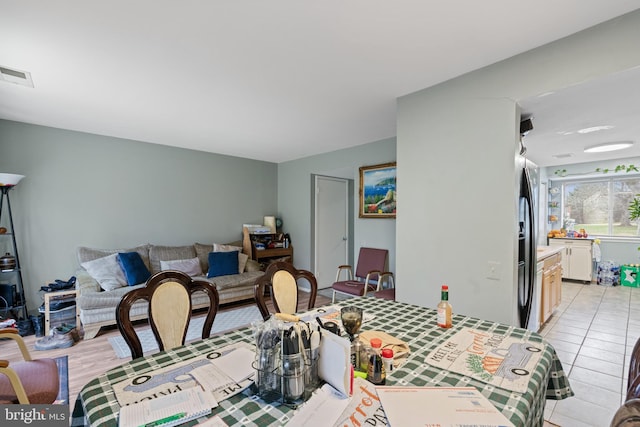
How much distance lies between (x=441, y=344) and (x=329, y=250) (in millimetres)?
4185

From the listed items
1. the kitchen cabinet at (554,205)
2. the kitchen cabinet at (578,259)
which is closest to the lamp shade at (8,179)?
the kitchen cabinet at (578,259)

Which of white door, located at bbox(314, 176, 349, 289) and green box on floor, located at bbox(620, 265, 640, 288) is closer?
green box on floor, located at bbox(620, 265, 640, 288)

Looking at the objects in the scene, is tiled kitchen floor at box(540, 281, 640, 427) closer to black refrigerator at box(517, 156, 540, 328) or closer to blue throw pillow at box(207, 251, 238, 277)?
black refrigerator at box(517, 156, 540, 328)

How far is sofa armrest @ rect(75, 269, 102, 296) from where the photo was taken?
325 centimetres

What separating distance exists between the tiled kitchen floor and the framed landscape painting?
2.26 metres

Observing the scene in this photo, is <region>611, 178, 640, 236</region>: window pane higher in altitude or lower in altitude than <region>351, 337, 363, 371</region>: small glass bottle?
higher

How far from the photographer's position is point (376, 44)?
180cm

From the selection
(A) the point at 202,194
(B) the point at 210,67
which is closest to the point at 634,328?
(B) the point at 210,67

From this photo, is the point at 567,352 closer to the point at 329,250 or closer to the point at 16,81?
the point at 329,250

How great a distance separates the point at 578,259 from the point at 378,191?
4379 mm

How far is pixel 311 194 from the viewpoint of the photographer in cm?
505

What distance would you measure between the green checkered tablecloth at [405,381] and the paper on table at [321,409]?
40 mm

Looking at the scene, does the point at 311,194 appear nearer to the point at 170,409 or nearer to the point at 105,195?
the point at 105,195

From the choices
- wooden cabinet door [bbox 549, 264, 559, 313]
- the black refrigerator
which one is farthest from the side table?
wooden cabinet door [bbox 549, 264, 559, 313]
